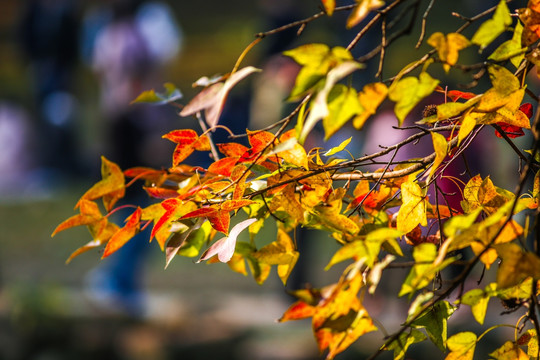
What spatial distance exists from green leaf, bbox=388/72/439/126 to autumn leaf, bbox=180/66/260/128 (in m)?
0.12

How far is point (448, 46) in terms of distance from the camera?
45 centimetres

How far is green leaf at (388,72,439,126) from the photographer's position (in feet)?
1.46

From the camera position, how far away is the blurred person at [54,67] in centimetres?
328

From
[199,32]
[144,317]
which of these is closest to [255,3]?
[199,32]

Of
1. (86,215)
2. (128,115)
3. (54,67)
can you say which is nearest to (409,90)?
(86,215)

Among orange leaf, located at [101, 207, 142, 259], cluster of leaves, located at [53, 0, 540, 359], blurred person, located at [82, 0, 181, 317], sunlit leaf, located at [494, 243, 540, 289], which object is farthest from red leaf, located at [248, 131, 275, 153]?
blurred person, located at [82, 0, 181, 317]

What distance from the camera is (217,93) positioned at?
0.55 metres

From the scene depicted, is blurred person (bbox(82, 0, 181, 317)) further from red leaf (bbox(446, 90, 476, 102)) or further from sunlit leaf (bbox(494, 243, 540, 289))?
sunlit leaf (bbox(494, 243, 540, 289))

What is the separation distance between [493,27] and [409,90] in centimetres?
8

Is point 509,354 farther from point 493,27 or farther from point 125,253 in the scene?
point 125,253

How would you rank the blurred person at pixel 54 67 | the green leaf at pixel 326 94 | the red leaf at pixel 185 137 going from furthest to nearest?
the blurred person at pixel 54 67 → the red leaf at pixel 185 137 → the green leaf at pixel 326 94

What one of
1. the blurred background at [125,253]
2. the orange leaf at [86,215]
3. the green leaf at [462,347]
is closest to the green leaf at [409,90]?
the green leaf at [462,347]

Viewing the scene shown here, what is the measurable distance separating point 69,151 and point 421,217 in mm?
3410

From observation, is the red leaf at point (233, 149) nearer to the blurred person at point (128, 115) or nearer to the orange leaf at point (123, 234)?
the orange leaf at point (123, 234)
